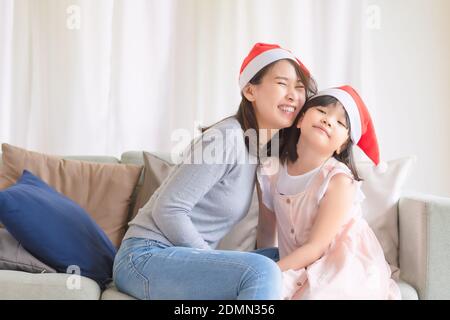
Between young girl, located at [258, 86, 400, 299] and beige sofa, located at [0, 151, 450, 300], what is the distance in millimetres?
144

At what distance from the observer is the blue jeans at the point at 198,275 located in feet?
4.26

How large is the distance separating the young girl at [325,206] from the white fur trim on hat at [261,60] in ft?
0.53

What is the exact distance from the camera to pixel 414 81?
2879mm

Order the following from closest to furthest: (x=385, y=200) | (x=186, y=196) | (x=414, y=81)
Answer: (x=186, y=196) < (x=385, y=200) < (x=414, y=81)

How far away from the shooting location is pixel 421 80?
2879 millimetres

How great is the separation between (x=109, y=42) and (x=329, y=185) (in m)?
1.52

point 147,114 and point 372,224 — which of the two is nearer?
point 372,224

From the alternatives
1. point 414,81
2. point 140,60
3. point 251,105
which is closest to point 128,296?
point 251,105

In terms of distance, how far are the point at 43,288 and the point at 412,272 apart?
43.9 inches

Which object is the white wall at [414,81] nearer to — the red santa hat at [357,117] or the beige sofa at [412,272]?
the beige sofa at [412,272]

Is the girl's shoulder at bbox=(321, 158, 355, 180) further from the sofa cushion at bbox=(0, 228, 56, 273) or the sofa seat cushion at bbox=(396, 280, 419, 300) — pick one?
the sofa cushion at bbox=(0, 228, 56, 273)

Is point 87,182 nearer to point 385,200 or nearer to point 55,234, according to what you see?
point 55,234
